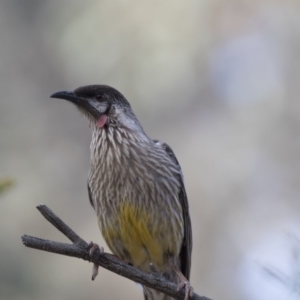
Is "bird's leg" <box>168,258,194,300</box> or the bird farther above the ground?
the bird

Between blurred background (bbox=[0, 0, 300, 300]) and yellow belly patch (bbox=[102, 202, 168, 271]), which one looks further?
blurred background (bbox=[0, 0, 300, 300])

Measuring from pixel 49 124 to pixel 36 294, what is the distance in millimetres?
3883

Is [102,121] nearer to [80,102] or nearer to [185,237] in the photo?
[80,102]

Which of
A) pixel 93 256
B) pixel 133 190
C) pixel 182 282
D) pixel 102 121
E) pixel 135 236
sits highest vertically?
pixel 102 121

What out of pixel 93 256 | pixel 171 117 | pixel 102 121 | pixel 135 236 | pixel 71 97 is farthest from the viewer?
pixel 171 117

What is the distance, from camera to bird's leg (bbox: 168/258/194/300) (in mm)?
5048

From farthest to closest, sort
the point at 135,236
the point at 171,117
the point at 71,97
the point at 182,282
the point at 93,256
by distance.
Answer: the point at 171,117
the point at 71,97
the point at 135,236
the point at 182,282
the point at 93,256

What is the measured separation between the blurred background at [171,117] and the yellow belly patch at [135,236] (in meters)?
4.71

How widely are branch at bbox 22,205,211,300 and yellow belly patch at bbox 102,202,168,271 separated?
73 centimetres

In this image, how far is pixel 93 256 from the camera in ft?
15.1

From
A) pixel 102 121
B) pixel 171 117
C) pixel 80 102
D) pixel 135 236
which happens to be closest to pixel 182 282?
pixel 135 236

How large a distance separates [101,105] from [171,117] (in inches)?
254

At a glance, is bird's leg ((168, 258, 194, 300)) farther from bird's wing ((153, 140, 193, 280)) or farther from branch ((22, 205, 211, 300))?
bird's wing ((153, 140, 193, 280))

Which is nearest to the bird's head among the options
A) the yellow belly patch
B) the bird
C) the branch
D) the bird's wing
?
the bird
